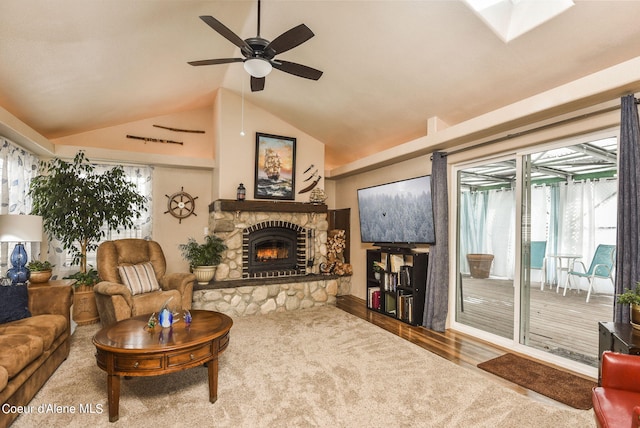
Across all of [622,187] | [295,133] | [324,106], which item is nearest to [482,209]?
[622,187]

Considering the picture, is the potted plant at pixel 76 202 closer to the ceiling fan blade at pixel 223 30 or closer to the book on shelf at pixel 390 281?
the ceiling fan blade at pixel 223 30

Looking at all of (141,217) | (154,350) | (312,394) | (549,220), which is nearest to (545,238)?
(549,220)

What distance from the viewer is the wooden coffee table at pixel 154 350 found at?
212cm

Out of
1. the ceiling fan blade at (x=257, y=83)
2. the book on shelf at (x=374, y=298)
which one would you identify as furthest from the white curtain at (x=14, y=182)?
the book on shelf at (x=374, y=298)

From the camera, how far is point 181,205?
219 inches

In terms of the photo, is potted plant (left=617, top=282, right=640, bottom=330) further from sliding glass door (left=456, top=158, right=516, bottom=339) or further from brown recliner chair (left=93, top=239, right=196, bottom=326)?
brown recliner chair (left=93, top=239, right=196, bottom=326)

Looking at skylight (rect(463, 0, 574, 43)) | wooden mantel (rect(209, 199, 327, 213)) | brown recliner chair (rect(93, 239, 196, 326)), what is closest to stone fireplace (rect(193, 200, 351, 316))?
wooden mantel (rect(209, 199, 327, 213))

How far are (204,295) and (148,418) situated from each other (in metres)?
2.45

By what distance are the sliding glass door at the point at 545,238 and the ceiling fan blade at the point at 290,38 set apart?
2579 millimetres

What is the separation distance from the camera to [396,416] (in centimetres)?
224

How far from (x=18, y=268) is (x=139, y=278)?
3.54 ft

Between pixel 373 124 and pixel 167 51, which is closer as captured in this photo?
pixel 167 51

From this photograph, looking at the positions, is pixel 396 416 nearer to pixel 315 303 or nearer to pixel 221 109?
pixel 315 303

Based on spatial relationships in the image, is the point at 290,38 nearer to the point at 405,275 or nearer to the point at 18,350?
the point at 18,350
